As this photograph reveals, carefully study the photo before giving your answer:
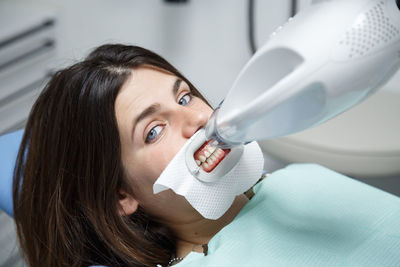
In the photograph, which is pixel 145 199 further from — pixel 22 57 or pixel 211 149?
pixel 22 57

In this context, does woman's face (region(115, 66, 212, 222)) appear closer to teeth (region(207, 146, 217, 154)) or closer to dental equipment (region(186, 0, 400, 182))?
teeth (region(207, 146, 217, 154))

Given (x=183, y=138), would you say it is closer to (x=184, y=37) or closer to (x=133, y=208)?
(x=133, y=208)

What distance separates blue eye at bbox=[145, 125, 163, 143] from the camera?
110 cm

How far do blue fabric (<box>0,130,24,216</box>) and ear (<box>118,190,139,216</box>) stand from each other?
46 cm

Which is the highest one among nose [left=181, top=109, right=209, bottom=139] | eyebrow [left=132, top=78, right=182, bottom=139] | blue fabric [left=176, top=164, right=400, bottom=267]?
eyebrow [left=132, top=78, right=182, bottom=139]

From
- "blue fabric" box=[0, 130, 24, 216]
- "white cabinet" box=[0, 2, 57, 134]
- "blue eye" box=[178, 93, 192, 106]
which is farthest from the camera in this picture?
"white cabinet" box=[0, 2, 57, 134]

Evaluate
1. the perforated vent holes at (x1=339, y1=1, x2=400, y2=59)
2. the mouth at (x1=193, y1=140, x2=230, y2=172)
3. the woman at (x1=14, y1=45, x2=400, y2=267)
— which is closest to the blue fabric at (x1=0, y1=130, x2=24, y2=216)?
the woman at (x1=14, y1=45, x2=400, y2=267)

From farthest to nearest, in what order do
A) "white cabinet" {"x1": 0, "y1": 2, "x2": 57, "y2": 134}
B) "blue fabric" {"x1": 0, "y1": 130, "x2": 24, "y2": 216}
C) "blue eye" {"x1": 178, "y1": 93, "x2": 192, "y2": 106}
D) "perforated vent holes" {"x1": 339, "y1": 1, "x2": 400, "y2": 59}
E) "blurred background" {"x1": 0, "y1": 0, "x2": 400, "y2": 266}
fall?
"white cabinet" {"x1": 0, "y1": 2, "x2": 57, "y2": 134}
"blurred background" {"x1": 0, "y1": 0, "x2": 400, "y2": 266}
"blue fabric" {"x1": 0, "y1": 130, "x2": 24, "y2": 216}
"blue eye" {"x1": 178, "y1": 93, "x2": 192, "y2": 106}
"perforated vent holes" {"x1": 339, "y1": 1, "x2": 400, "y2": 59}

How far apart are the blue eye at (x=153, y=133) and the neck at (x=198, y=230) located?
0.76ft

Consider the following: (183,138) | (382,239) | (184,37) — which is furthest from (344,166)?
(184,37)

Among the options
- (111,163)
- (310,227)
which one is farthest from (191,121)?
(310,227)

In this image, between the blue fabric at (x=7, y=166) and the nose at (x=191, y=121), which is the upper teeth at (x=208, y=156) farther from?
the blue fabric at (x=7, y=166)

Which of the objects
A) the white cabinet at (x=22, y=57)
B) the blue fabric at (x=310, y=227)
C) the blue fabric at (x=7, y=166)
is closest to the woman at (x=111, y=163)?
the blue fabric at (x=310, y=227)

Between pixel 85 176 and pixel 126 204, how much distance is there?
120mm
